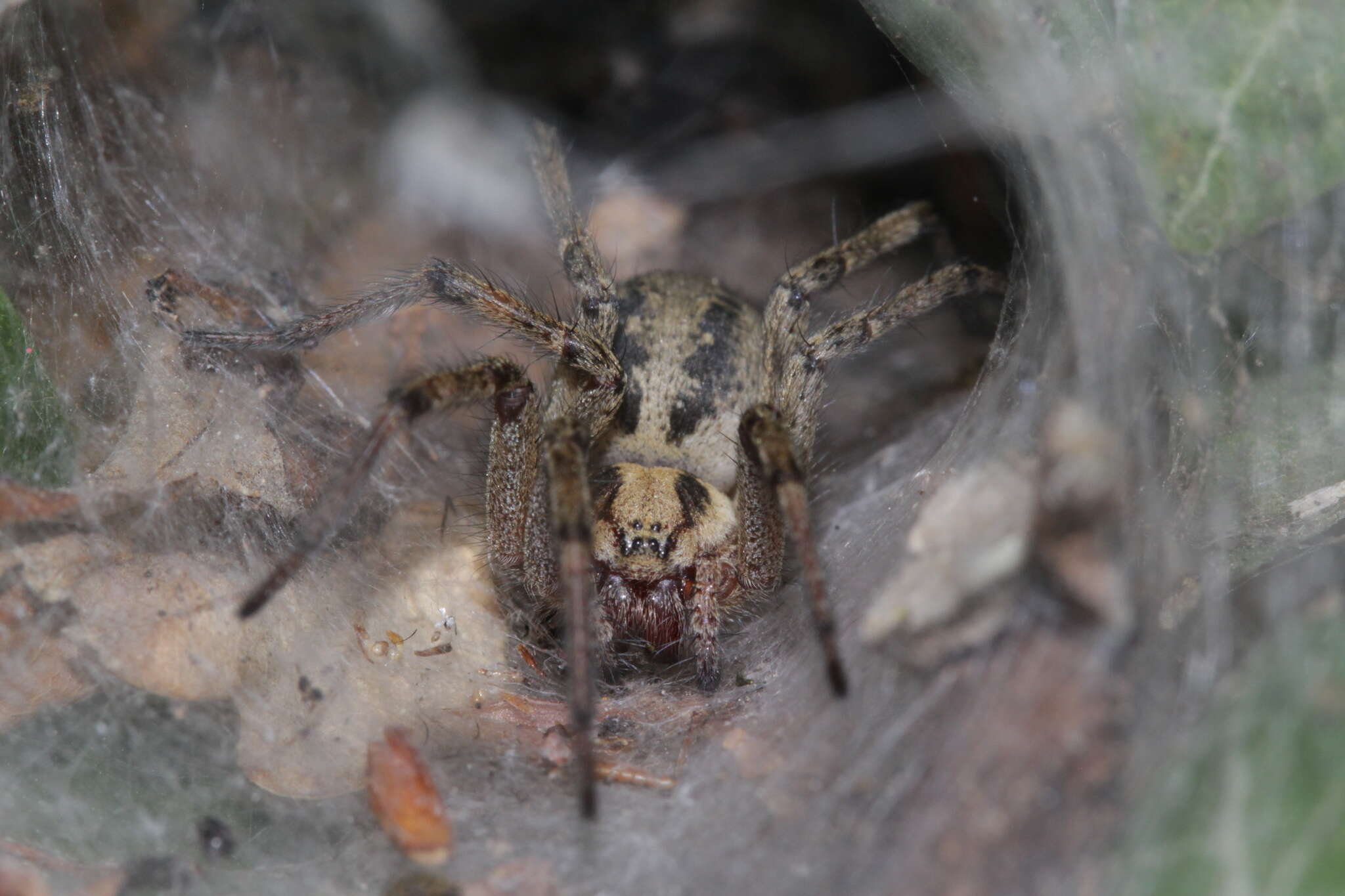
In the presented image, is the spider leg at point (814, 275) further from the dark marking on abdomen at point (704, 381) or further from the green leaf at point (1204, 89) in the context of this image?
the green leaf at point (1204, 89)

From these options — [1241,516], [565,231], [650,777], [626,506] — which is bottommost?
[650,777]

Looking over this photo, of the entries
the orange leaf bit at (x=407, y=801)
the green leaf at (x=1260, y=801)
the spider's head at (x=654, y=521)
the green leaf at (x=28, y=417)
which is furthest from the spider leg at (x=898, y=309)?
the green leaf at (x=28, y=417)

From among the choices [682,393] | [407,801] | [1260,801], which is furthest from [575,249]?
[1260,801]

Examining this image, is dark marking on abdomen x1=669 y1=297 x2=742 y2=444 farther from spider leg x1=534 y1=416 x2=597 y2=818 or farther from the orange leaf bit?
the orange leaf bit

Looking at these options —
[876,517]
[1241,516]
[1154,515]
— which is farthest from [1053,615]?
[876,517]

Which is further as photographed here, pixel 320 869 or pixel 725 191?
pixel 725 191

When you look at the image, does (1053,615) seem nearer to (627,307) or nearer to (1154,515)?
(1154,515)

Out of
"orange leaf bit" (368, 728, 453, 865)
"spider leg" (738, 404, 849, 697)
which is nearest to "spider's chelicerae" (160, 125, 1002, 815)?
"spider leg" (738, 404, 849, 697)

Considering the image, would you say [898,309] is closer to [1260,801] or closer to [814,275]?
[814,275]
